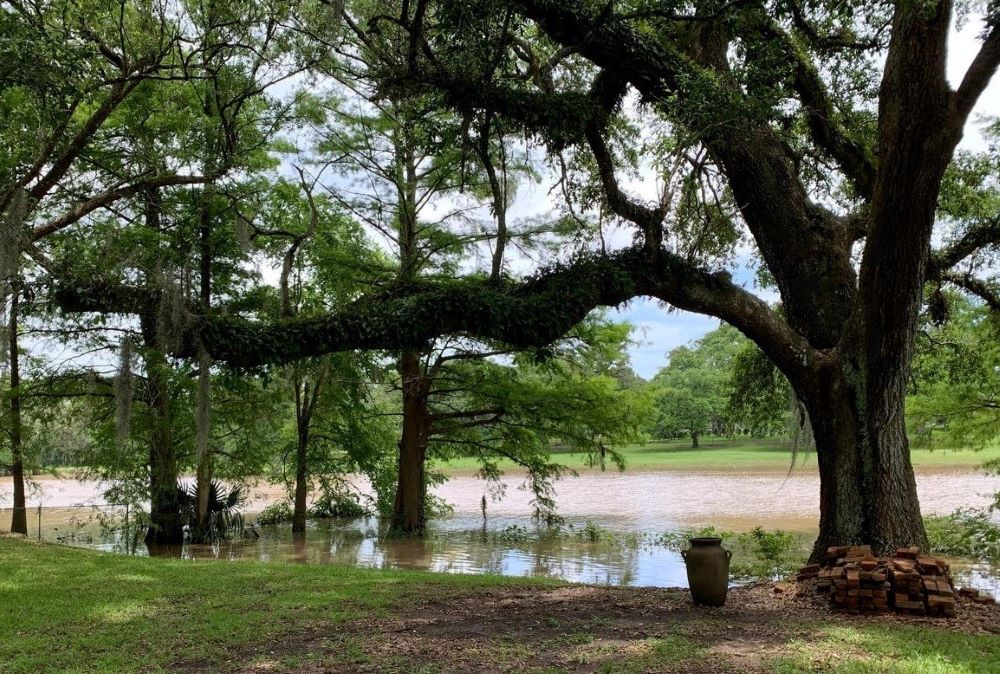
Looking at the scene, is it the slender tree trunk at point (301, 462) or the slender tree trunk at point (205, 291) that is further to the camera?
the slender tree trunk at point (301, 462)

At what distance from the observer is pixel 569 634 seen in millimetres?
6191

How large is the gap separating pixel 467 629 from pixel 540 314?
349 centimetres

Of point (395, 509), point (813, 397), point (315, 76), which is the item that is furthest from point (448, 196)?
point (813, 397)

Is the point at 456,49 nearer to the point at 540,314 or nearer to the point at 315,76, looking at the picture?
the point at 540,314

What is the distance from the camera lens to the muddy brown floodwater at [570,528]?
11992 millimetres

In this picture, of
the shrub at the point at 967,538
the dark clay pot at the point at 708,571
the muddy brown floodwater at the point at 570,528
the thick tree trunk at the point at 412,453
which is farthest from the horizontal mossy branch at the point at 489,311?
the thick tree trunk at the point at 412,453

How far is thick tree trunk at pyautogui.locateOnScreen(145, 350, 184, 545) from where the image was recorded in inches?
570

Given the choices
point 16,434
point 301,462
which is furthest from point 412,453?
point 16,434

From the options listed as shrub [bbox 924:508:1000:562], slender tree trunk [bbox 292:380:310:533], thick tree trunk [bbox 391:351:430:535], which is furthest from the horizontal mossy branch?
slender tree trunk [bbox 292:380:310:533]

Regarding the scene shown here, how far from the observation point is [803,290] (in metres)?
9.18

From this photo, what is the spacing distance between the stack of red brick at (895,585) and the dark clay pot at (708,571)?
39.9 inches

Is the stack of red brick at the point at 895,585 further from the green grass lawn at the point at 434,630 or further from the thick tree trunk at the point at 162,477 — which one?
the thick tree trunk at the point at 162,477

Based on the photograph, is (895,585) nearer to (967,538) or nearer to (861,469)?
(861,469)

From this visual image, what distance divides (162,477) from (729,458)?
3520 centimetres
